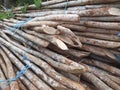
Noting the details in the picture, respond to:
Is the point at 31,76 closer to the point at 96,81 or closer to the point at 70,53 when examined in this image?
the point at 70,53

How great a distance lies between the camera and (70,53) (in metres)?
3.78

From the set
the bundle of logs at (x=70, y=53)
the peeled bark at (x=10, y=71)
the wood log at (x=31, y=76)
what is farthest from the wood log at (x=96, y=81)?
the peeled bark at (x=10, y=71)

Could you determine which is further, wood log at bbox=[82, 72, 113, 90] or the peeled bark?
the peeled bark

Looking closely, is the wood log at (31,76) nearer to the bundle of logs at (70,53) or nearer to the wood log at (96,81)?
the bundle of logs at (70,53)

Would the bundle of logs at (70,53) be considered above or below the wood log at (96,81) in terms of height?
above

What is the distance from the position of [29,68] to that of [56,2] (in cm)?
161

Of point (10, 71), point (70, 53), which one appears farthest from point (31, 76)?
point (70, 53)

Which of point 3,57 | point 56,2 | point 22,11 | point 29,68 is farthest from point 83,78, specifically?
point 22,11

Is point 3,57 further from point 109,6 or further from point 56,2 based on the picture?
point 109,6

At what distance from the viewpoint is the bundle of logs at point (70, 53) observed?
3.48 m

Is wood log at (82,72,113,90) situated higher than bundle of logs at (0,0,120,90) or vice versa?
bundle of logs at (0,0,120,90)

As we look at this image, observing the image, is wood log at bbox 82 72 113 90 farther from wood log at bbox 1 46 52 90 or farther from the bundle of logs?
wood log at bbox 1 46 52 90

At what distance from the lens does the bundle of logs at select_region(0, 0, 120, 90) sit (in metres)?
3.48

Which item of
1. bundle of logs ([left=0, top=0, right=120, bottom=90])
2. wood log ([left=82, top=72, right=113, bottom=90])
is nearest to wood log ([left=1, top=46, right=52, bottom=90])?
bundle of logs ([left=0, top=0, right=120, bottom=90])
